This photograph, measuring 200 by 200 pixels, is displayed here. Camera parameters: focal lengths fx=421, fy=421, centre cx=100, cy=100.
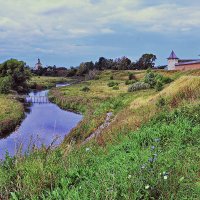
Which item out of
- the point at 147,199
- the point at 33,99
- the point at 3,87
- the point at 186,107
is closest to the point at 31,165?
the point at 147,199

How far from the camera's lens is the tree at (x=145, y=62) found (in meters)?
152

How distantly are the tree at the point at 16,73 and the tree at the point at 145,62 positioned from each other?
55.9 meters

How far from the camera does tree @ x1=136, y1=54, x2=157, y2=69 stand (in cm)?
15250

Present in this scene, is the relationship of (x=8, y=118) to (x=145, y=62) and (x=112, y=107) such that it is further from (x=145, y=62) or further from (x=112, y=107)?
(x=145, y=62)

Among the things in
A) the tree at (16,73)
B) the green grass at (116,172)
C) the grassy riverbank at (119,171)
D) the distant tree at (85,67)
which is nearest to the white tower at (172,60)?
the tree at (16,73)

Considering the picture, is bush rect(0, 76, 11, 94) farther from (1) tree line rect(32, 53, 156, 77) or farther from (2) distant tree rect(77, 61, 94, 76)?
(2) distant tree rect(77, 61, 94, 76)

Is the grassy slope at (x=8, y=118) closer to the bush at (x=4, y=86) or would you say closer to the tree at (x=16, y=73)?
the bush at (x=4, y=86)

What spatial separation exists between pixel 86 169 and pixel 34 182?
128cm

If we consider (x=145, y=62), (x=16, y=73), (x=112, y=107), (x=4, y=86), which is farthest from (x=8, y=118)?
(x=145, y=62)

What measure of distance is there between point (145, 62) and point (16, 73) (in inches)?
2484

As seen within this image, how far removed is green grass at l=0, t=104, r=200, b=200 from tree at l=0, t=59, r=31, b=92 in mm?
91857

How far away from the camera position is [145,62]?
154375 millimetres

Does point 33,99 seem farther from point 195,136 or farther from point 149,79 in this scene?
point 195,136

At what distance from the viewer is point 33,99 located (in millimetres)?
84688
